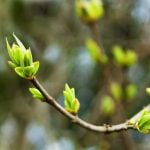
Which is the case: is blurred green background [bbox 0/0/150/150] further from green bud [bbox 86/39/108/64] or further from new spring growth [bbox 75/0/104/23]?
new spring growth [bbox 75/0/104/23]

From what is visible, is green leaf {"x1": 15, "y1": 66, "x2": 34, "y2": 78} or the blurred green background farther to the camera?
the blurred green background

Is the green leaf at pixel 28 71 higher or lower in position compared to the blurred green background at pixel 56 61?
higher

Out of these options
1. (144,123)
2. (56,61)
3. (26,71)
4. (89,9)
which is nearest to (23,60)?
(26,71)

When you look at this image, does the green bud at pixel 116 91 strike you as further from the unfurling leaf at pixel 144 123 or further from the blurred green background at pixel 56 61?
the unfurling leaf at pixel 144 123

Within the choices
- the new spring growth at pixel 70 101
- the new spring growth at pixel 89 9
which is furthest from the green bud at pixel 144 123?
the new spring growth at pixel 89 9

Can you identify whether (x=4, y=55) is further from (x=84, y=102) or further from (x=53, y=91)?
(x=84, y=102)

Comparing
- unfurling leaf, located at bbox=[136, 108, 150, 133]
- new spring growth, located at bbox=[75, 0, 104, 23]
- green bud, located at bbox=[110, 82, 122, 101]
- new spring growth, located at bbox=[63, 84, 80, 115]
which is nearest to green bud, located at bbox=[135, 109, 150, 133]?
unfurling leaf, located at bbox=[136, 108, 150, 133]
